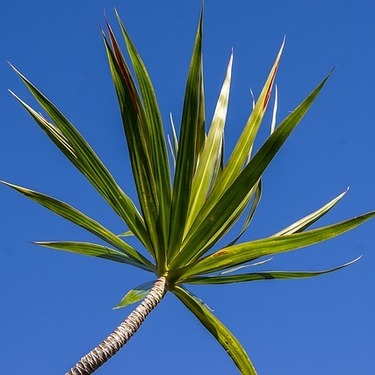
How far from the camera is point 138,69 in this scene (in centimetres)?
367

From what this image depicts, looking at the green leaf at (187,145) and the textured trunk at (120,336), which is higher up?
the green leaf at (187,145)

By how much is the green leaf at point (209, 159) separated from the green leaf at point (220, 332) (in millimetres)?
382

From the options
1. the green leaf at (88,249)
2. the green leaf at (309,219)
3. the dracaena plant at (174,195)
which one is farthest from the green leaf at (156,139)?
the green leaf at (309,219)

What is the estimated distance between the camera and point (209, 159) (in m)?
4.24

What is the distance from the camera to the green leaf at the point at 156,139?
3.63 meters

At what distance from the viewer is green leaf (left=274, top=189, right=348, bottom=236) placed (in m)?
4.42

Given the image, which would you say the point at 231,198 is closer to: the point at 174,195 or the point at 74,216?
the point at 174,195

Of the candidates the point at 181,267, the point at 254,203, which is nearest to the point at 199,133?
the point at 254,203

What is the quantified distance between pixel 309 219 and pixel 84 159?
161 centimetres

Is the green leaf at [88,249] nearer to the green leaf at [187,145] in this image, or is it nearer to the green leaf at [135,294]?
the green leaf at [135,294]

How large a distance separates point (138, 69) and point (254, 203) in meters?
1.43

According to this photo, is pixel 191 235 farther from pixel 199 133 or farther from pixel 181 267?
pixel 199 133

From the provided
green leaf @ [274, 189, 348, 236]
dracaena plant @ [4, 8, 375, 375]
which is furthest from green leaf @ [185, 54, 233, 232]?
green leaf @ [274, 189, 348, 236]

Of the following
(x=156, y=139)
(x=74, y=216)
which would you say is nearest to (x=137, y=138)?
(x=156, y=139)
